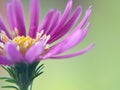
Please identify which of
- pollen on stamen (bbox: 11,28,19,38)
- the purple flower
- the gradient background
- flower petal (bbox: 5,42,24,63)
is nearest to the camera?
flower petal (bbox: 5,42,24,63)

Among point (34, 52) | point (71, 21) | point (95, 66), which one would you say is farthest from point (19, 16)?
point (95, 66)

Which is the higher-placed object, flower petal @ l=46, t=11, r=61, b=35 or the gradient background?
the gradient background

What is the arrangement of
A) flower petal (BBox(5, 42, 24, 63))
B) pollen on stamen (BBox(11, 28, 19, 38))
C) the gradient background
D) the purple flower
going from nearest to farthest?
flower petal (BBox(5, 42, 24, 63)) → the purple flower → pollen on stamen (BBox(11, 28, 19, 38)) → the gradient background

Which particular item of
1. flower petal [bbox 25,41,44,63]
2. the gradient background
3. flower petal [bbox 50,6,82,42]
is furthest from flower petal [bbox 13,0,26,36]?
the gradient background

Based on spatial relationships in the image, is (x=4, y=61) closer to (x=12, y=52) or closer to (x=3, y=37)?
(x=12, y=52)

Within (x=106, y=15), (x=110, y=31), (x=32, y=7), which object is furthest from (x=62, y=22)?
(x=106, y=15)

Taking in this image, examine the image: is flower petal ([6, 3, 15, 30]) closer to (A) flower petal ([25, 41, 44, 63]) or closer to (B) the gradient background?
(A) flower petal ([25, 41, 44, 63])

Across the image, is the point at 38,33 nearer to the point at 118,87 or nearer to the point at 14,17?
the point at 14,17

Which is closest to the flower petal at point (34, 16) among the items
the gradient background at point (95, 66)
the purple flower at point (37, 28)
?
the purple flower at point (37, 28)
